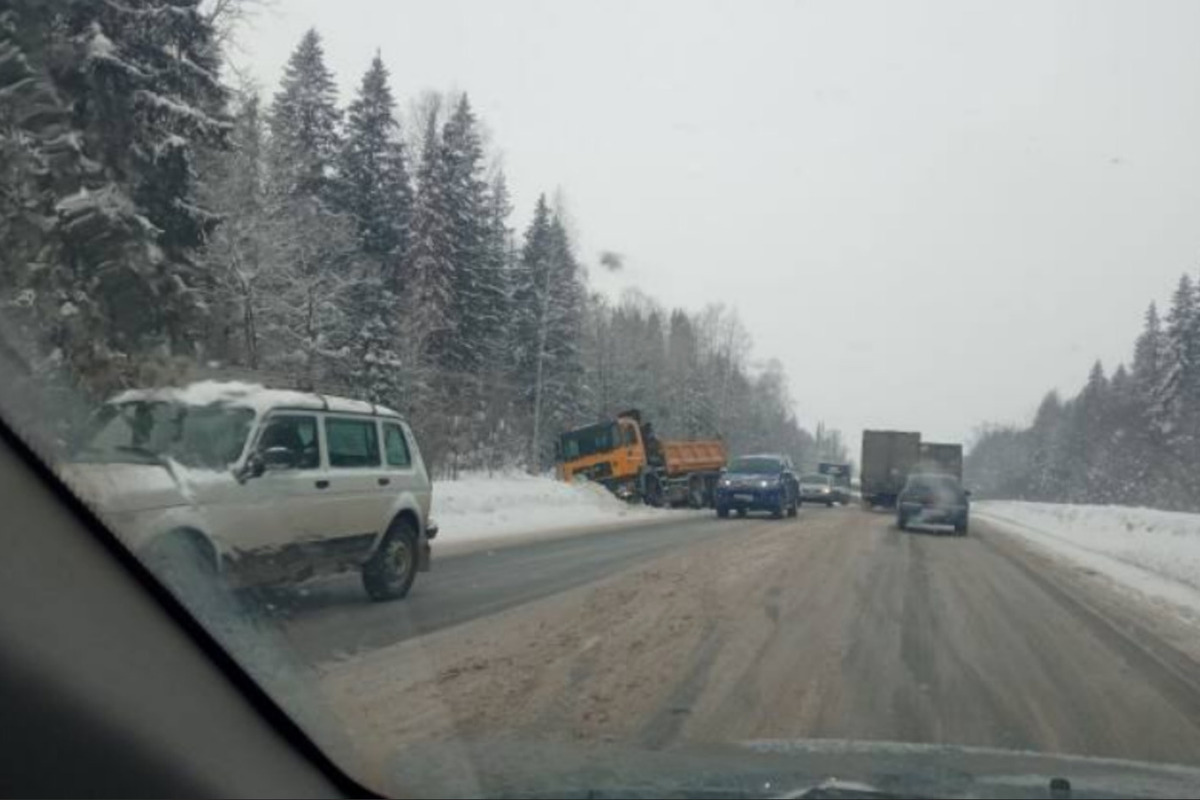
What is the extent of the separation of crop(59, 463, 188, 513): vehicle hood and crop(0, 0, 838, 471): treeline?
40cm

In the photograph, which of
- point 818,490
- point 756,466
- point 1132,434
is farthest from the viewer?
point 1132,434

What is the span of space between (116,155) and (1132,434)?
7524 centimetres

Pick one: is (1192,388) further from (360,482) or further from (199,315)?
(360,482)

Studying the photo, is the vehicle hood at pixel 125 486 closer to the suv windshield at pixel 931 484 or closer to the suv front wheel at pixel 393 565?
the suv front wheel at pixel 393 565

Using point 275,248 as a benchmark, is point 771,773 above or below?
below

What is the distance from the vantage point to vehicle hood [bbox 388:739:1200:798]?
11.9ft

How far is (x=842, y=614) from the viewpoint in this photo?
37.1 feet

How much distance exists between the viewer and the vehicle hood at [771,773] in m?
3.62

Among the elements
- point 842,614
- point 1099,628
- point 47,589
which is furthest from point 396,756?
point 1099,628

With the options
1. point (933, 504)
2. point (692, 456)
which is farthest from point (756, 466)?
point (692, 456)

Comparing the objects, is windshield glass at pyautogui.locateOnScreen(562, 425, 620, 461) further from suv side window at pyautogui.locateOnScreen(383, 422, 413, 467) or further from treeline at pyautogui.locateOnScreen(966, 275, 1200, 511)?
treeline at pyautogui.locateOnScreen(966, 275, 1200, 511)

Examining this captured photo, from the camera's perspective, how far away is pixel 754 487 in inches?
1318

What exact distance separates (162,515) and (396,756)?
2234 mm

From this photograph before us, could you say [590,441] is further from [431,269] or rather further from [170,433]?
[170,433]
